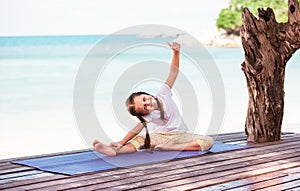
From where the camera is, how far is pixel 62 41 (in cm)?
2394

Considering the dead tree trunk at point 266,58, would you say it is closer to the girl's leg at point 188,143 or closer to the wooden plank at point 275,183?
the girl's leg at point 188,143

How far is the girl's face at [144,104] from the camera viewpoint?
4109 mm

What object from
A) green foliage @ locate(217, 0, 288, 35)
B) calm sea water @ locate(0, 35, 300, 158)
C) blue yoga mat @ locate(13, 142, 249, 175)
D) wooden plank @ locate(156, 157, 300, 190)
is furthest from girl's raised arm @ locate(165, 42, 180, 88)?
green foliage @ locate(217, 0, 288, 35)

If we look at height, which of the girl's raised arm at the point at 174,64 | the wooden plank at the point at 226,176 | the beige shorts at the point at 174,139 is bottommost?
the wooden plank at the point at 226,176

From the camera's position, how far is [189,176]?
136 inches

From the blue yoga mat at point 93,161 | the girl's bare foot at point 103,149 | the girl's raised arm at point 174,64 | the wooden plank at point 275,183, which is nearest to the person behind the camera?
the wooden plank at point 275,183

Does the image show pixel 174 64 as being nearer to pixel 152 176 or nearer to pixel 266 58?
pixel 266 58

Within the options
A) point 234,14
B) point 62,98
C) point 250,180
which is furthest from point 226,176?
point 234,14

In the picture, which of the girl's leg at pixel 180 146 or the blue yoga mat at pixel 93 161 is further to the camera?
the girl's leg at pixel 180 146

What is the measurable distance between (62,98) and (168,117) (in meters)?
5.78

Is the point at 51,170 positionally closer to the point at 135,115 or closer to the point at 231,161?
the point at 135,115

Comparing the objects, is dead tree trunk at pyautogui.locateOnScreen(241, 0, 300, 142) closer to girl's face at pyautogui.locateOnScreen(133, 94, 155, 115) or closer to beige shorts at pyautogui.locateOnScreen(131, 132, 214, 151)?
beige shorts at pyautogui.locateOnScreen(131, 132, 214, 151)

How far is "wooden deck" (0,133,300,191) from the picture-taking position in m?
3.24

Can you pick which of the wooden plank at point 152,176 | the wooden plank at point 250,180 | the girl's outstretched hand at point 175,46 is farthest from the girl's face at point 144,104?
the wooden plank at point 250,180
